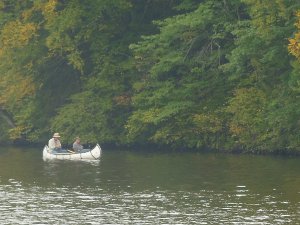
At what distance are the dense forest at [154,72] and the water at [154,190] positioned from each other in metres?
2.52

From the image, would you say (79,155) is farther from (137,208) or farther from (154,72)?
(137,208)

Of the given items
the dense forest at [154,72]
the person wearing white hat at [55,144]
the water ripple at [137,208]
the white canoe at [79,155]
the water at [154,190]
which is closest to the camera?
the water ripple at [137,208]

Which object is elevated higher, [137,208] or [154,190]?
[154,190]

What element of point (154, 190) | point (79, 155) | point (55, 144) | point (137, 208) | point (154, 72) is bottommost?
point (137, 208)

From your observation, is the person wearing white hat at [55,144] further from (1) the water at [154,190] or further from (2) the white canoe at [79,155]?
(1) the water at [154,190]

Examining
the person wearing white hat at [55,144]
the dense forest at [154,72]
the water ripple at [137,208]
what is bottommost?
the water ripple at [137,208]

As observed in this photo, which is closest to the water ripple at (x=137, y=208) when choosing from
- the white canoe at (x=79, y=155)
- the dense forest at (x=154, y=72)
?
the dense forest at (x=154, y=72)

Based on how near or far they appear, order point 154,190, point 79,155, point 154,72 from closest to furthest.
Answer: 1. point 154,190
2. point 79,155
3. point 154,72

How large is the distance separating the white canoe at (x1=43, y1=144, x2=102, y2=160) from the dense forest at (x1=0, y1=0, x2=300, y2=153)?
3.96 metres

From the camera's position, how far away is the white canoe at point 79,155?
60688 millimetres

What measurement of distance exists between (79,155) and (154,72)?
6254mm

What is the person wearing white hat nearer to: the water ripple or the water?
the water

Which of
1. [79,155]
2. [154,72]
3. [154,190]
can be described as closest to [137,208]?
[154,190]

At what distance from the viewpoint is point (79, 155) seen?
61781mm
